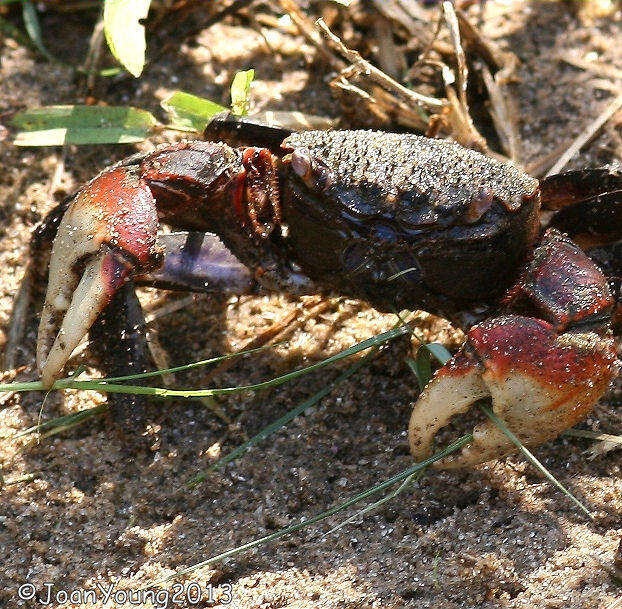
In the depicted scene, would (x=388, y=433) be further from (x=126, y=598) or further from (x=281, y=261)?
(x=126, y=598)

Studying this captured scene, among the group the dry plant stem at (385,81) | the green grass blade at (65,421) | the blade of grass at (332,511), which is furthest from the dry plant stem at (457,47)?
the green grass blade at (65,421)

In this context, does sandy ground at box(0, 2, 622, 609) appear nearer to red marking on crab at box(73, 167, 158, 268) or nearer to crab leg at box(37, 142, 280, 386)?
crab leg at box(37, 142, 280, 386)

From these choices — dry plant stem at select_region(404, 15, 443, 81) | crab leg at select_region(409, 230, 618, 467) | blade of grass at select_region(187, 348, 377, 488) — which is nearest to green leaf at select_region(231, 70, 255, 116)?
dry plant stem at select_region(404, 15, 443, 81)

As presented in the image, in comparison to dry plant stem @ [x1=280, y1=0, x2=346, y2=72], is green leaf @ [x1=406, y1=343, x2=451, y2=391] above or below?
below

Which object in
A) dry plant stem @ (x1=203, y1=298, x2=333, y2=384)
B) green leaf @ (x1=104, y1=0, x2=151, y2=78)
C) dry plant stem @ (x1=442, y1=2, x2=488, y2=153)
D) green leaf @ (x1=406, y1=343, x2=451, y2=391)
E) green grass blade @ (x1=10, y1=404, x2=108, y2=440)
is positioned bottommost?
green grass blade @ (x1=10, y1=404, x2=108, y2=440)

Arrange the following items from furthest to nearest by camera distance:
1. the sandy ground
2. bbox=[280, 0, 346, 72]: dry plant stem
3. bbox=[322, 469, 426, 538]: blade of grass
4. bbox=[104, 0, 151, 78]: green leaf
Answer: bbox=[280, 0, 346, 72]: dry plant stem → bbox=[104, 0, 151, 78]: green leaf → bbox=[322, 469, 426, 538]: blade of grass → the sandy ground

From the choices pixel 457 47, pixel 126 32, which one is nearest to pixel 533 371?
pixel 457 47
